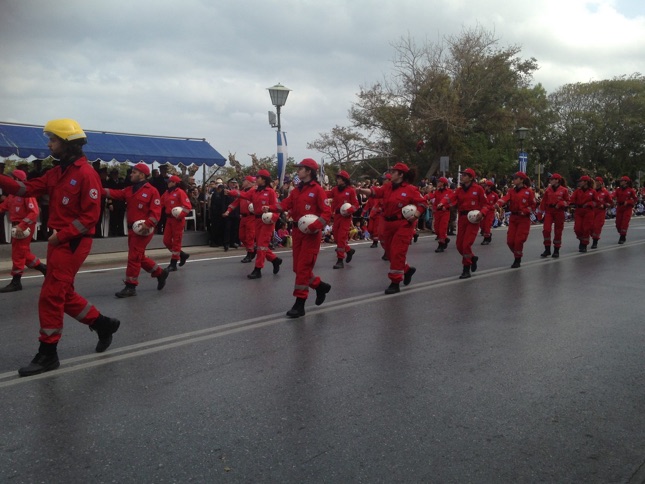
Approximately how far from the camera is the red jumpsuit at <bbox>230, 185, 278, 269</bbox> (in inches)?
465

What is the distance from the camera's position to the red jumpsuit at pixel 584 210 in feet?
52.5

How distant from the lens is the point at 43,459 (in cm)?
375

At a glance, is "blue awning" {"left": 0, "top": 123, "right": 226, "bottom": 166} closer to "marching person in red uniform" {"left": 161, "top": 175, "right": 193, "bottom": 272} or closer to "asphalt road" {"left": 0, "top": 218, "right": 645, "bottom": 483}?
"marching person in red uniform" {"left": 161, "top": 175, "right": 193, "bottom": 272}

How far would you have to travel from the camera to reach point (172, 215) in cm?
1180

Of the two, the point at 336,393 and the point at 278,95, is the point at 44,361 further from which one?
the point at 278,95

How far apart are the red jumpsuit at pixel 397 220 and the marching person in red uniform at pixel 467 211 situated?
6.94 ft

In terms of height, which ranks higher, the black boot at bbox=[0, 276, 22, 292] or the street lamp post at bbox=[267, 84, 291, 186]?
the street lamp post at bbox=[267, 84, 291, 186]

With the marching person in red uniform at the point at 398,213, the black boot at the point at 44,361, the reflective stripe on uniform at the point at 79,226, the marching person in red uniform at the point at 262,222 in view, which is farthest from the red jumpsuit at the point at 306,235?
the black boot at the point at 44,361

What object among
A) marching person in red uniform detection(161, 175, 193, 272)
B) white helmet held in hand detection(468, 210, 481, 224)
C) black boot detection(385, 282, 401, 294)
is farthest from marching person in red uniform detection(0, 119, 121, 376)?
white helmet held in hand detection(468, 210, 481, 224)

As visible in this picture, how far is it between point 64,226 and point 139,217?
4.19 metres

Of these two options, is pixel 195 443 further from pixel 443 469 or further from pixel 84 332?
pixel 84 332

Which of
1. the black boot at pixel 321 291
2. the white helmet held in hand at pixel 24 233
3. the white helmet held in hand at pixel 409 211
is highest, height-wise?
the white helmet held in hand at pixel 409 211

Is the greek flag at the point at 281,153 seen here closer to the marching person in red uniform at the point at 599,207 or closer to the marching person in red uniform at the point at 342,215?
the marching person in red uniform at the point at 342,215

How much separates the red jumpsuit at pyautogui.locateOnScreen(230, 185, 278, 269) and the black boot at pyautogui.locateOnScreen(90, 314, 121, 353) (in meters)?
5.56
